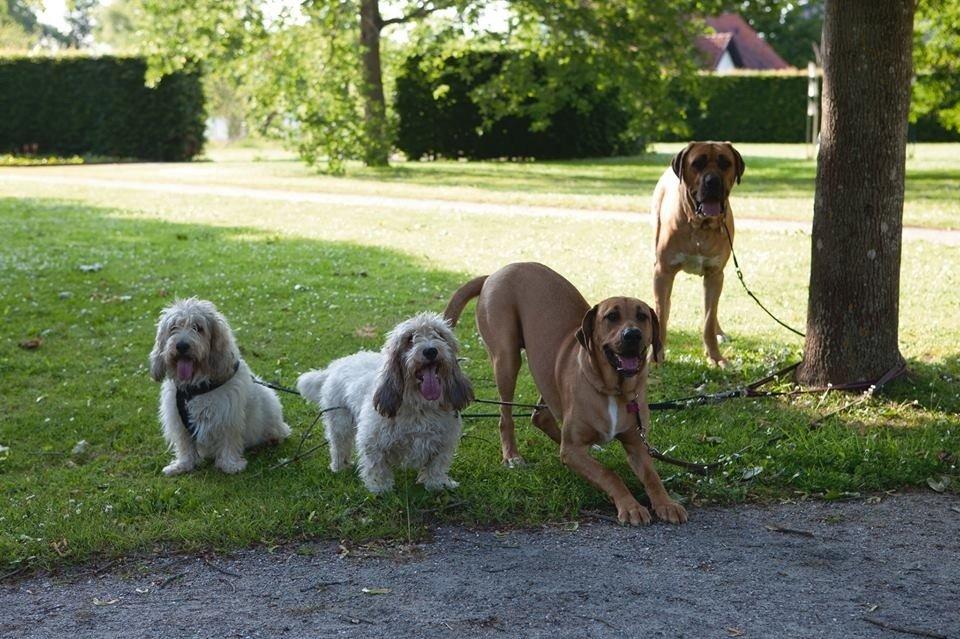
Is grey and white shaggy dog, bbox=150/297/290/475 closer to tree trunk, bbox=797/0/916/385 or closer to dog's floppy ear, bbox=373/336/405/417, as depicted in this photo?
dog's floppy ear, bbox=373/336/405/417

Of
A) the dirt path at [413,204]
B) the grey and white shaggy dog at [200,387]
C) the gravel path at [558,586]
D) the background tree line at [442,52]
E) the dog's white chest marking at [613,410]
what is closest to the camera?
the gravel path at [558,586]

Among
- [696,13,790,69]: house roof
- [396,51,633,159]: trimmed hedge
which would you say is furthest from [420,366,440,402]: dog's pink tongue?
[696,13,790,69]: house roof

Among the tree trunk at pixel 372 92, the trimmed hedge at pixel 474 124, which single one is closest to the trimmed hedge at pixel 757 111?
the trimmed hedge at pixel 474 124

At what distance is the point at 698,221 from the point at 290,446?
11.3 feet

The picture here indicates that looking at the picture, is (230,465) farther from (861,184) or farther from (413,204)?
(413,204)

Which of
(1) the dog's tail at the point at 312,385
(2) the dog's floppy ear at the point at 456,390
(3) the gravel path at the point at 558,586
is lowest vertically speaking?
(3) the gravel path at the point at 558,586

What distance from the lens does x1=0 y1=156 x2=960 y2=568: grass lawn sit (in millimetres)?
5406

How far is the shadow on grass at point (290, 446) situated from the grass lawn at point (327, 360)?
0.06 feet

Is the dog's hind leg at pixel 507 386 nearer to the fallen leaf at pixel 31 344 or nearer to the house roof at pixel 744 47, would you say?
the fallen leaf at pixel 31 344

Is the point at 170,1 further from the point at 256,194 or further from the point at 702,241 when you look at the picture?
the point at 702,241

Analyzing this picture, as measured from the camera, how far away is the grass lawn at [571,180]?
1803cm

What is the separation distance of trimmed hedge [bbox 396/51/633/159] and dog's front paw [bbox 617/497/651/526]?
28.0 m

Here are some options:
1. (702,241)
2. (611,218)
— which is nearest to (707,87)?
(611,218)

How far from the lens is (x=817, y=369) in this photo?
721 cm
